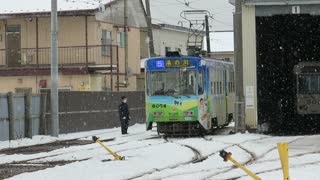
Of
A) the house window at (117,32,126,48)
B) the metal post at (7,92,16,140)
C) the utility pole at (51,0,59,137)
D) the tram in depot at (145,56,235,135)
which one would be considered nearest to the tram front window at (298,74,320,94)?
the tram in depot at (145,56,235,135)

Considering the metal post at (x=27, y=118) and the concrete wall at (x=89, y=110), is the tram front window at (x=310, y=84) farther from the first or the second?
the metal post at (x=27, y=118)

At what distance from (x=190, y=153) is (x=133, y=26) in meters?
31.8

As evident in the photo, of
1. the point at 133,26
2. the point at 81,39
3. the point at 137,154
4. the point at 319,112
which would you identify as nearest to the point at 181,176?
the point at 137,154

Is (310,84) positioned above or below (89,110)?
above

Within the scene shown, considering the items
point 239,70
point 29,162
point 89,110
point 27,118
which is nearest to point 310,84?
point 239,70

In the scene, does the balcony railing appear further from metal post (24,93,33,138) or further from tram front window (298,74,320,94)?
metal post (24,93,33,138)

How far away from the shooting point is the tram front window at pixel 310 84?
32094 mm

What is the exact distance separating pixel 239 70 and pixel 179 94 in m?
3.21

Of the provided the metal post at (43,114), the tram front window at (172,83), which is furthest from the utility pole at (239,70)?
Answer: the metal post at (43,114)

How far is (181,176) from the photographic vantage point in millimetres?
14430

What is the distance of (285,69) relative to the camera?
39688 mm

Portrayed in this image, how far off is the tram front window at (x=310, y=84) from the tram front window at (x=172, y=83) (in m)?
8.27

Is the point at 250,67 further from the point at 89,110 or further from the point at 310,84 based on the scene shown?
the point at 89,110

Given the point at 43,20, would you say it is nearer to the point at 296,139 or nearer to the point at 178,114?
the point at 178,114
